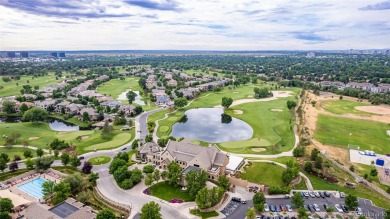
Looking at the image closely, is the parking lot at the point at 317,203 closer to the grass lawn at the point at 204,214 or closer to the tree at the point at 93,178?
the grass lawn at the point at 204,214

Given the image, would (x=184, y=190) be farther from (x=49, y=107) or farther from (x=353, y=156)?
(x=49, y=107)

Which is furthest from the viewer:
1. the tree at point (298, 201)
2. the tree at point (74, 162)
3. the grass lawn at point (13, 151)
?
the grass lawn at point (13, 151)

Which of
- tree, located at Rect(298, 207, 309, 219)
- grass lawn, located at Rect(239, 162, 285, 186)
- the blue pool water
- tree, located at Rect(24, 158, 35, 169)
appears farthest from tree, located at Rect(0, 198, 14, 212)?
tree, located at Rect(298, 207, 309, 219)

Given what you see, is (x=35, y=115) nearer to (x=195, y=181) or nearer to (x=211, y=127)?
(x=211, y=127)

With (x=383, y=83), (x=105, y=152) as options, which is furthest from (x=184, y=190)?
(x=383, y=83)

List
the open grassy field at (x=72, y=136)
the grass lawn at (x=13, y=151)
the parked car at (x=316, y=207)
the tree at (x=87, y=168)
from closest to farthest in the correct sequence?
the parked car at (x=316, y=207) → the tree at (x=87, y=168) → the grass lawn at (x=13, y=151) → the open grassy field at (x=72, y=136)

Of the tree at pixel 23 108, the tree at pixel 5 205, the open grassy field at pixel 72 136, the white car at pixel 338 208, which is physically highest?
the tree at pixel 23 108

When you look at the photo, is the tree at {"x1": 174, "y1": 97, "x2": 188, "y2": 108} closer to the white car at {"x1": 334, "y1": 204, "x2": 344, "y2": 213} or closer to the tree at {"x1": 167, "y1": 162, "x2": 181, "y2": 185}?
the tree at {"x1": 167, "y1": 162, "x2": 181, "y2": 185}

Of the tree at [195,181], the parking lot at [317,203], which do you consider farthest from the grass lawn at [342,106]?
the tree at [195,181]
